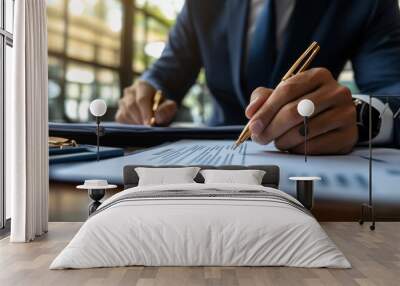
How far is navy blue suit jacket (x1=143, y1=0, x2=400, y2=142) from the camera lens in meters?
4.91

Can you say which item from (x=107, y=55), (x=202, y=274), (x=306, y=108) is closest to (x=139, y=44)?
(x=107, y=55)

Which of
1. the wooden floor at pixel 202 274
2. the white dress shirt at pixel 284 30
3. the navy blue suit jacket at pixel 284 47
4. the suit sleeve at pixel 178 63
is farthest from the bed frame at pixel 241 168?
the wooden floor at pixel 202 274

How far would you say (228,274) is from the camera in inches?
126

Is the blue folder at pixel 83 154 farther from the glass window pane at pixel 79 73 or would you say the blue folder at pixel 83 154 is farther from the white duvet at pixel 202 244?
the white duvet at pixel 202 244

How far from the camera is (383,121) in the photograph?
489 centimetres

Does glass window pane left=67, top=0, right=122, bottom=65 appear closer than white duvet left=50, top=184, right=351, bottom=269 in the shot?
No

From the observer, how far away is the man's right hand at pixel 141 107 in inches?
202

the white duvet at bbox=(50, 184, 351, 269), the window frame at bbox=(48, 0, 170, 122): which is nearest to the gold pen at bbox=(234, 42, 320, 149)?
the window frame at bbox=(48, 0, 170, 122)

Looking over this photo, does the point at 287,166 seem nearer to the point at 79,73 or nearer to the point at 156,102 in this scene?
the point at 156,102

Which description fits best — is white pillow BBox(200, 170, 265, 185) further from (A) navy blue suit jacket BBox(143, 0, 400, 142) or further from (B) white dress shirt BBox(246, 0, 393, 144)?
(B) white dress shirt BBox(246, 0, 393, 144)

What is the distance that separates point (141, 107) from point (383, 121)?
218cm

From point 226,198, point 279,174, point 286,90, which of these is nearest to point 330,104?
point 286,90

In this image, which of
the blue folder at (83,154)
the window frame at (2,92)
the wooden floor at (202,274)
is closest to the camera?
the wooden floor at (202,274)

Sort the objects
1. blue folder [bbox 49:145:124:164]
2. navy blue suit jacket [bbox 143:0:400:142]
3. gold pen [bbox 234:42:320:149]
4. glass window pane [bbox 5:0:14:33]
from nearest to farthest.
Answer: glass window pane [bbox 5:0:14:33]
navy blue suit jacket [bbox 143:0:400:142]
gold pen [bbox 234:42:320:149]
blue folder [bbox 49:145:124:164]
